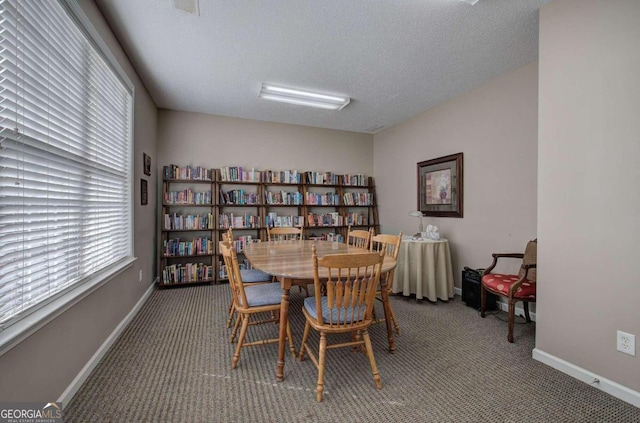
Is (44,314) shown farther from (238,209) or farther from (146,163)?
(238,209)

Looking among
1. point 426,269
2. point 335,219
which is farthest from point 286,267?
point 335,219

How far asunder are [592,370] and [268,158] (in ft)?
14.9

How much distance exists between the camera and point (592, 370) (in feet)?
5.97

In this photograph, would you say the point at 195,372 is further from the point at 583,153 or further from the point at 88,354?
the point at 583,153

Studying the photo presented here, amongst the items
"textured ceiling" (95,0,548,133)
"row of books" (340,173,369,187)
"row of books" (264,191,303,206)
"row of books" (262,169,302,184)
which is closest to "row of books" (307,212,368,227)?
"row of books" (264,191,303,206)

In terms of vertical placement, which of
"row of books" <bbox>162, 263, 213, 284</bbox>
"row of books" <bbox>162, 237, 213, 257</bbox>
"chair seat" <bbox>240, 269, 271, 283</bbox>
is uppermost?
"row of books" <bbox>162, 237, 213, 257</bbox>

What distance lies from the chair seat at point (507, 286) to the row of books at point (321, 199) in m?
2.85

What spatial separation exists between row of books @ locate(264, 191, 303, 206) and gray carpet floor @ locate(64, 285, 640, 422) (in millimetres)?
2467

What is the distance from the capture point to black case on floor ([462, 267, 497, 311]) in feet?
10.3

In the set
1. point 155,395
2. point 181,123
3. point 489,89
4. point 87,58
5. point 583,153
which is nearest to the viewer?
point 155,395

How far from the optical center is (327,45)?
2590 mm

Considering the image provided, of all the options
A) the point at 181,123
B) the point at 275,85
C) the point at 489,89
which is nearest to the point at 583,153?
the point at 489,89

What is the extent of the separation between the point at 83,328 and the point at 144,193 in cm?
198

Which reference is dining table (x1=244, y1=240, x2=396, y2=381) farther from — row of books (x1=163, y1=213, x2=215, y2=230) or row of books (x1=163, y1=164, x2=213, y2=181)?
row of books (x1=163, y1=164, x2=213, y2=181)
